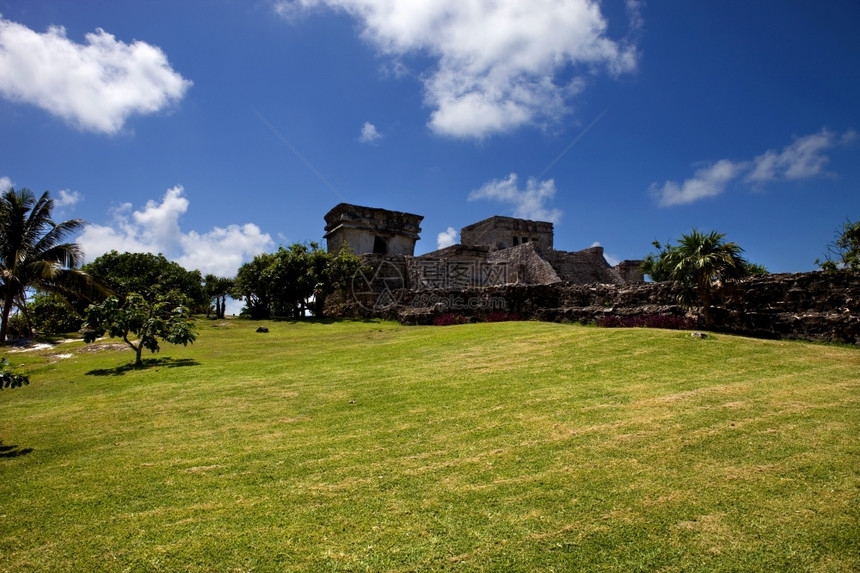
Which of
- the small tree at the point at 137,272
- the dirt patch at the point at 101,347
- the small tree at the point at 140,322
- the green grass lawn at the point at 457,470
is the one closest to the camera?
the green grass lawn at the point at 457,470

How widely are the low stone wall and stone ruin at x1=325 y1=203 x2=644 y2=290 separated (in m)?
3.07

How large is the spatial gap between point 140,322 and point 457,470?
974 centimetres

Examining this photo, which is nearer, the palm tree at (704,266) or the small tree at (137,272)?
the palm tree at (704,266)

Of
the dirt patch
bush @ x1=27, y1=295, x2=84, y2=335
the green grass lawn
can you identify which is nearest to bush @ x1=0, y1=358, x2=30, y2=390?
the green grass lawn

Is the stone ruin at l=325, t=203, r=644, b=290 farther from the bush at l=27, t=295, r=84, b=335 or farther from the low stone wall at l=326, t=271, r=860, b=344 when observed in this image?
the bush at l=27, t=295, r=84, b=335

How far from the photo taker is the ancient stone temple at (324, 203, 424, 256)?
30594 millimetres

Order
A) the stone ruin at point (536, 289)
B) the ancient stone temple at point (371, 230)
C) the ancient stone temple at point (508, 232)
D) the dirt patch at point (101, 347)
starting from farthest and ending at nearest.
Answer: the ancient stone temple at point (508, 232) < the ancient stone temple at point (371, 230) < the dirt patch at point (101, 347) < the stone ruin at point (536, 289)

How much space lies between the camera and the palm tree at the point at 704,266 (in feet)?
35.7

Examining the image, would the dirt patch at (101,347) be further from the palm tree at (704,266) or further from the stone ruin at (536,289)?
the palm tree at (704,266)

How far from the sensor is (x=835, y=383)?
641cm

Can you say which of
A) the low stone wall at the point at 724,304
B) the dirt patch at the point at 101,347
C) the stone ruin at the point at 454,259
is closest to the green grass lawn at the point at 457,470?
the low stone wall at the point at 724,304

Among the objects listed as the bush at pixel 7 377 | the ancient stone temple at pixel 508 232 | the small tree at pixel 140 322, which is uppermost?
the ancient stone temple at pixel 508 232

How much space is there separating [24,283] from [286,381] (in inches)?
650

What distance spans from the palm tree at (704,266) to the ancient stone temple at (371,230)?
825 inches
